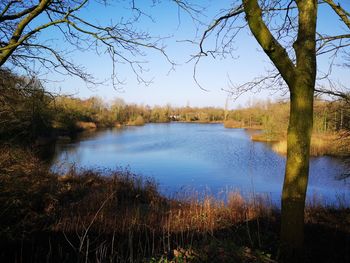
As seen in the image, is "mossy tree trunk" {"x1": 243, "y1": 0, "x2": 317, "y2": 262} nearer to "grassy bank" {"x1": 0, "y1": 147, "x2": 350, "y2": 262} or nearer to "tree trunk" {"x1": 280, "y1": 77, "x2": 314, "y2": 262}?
"tree trunk" {"x1": 280, "y1": 77, "x2": 314, "y2": 262}

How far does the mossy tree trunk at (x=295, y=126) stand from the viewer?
11.9ft

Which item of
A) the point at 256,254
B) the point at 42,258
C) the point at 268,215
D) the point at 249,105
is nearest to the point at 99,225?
the point at 42,258

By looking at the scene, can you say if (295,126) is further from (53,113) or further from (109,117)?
(109,117)

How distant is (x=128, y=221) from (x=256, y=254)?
4.57 metres

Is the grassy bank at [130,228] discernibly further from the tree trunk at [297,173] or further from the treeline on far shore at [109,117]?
the treeline on far shore at [109,117]

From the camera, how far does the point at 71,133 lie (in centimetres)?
4034

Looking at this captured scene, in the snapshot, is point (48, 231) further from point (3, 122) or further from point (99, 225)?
point (3, 122)

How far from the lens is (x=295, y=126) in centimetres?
368

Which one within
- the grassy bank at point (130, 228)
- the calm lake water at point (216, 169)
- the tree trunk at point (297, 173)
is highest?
the tree trunk at point (297, 173)

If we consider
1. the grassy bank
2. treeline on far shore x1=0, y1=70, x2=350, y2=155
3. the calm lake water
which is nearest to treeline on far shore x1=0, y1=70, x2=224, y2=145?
treeline on far shore x1=0, y1=70, x2=350, y2=155

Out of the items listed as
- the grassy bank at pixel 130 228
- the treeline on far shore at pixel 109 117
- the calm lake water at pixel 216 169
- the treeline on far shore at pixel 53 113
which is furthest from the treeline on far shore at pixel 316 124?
the treeline on far shore at pixel 53 113

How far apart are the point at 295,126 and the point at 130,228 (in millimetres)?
3010

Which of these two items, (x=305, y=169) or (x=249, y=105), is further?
(x=249, y=105)

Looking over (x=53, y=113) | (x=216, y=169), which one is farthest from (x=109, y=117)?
(x=53, y=113)
